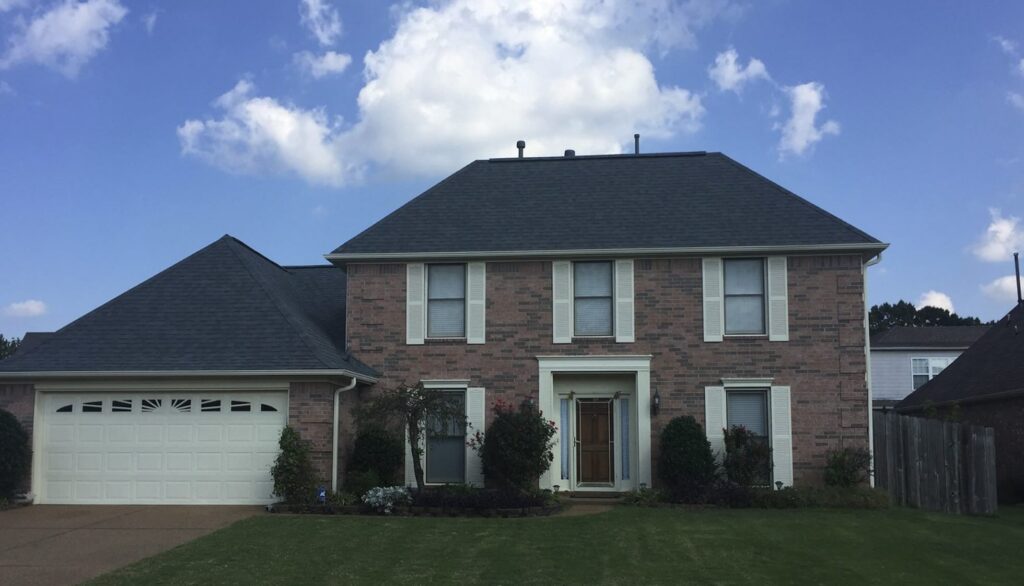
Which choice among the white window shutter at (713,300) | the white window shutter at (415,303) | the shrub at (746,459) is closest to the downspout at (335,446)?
the white window shutter at (415,303)

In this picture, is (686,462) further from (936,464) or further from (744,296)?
(936,464)

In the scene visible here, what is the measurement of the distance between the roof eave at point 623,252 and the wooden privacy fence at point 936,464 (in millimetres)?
3524

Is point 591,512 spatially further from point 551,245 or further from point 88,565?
point 88,565

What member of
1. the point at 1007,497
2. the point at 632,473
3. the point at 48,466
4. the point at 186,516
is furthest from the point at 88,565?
the point at 1007,497

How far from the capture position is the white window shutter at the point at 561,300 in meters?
18.8

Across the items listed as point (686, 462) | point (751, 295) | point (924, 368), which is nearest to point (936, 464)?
point (751, 295)

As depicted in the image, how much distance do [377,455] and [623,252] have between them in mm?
6216

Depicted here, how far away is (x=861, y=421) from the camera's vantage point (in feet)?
58.9

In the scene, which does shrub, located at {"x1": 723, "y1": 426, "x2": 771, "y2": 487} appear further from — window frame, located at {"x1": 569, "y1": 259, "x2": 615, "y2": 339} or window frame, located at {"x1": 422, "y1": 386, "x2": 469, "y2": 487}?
window frame, located at {"x1": 422, "y1": 386, "x2": 469, "y2": 487}

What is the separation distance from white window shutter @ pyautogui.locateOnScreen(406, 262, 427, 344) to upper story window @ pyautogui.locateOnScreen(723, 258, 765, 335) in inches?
241

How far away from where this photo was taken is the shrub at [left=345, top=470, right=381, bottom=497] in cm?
1678

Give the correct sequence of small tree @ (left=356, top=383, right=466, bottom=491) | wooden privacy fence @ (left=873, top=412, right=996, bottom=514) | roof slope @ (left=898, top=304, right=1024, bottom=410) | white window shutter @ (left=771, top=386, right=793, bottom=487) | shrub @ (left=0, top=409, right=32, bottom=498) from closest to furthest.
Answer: shrub @ (left=0, top=409, right=32, bottom=498) → small tree @ (left=356, top=383, right=466, bottom=491) → wooden privacy fence @ (left=873, top=412, right=996, bottom=514) → white window shutter @ (left=771, top=386, right=793, bottom=487) → roof slope @ (left=898, top=304, right=1024, bottom=410)

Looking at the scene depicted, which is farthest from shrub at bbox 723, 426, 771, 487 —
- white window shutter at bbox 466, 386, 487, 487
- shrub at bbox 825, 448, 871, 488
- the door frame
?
white window shutter at bbox 466, 386, 487, 487

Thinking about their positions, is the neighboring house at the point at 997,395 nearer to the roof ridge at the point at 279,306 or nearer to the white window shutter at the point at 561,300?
the white window shutter at the point at 561,300
